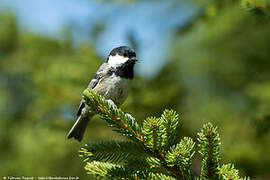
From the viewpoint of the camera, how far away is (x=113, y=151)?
190 cm

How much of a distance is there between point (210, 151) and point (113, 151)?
2.07 ft

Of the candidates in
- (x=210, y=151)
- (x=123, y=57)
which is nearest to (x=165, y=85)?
(x=123, y=57)

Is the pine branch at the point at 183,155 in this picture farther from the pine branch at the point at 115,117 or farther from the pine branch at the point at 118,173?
the pine branch at the point at 115,117

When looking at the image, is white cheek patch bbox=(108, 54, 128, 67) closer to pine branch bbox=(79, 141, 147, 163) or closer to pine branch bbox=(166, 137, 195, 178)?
pine branch bbox=(79, 141, 147, 163)

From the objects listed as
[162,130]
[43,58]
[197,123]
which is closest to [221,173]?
[162,130]

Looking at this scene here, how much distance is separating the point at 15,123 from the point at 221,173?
445 centimetres

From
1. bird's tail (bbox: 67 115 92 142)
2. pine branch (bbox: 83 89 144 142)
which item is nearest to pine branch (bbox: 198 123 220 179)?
pine branch (bbox: 83 89 144 142)

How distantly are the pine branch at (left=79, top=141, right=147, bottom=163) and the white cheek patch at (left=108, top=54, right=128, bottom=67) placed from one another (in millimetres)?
1730

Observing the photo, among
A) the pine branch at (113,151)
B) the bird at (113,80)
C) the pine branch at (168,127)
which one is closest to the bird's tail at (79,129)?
the bird at (113,80)

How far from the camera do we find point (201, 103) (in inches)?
173

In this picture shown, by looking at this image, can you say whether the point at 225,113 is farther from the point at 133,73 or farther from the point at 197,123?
the point at 133,73

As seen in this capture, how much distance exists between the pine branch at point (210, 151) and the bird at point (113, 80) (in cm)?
191

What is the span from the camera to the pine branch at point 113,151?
184 centimetres

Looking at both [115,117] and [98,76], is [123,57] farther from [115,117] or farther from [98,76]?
[115,117]
